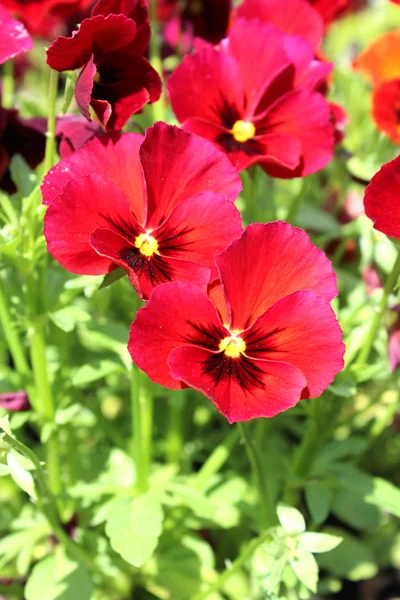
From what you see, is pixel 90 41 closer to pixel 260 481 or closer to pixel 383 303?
pixel 383 303

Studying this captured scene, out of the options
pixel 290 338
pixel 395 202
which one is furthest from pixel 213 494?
pixel 395 202

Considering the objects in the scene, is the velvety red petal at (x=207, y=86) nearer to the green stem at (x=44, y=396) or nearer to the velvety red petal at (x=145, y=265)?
the velvety red petal at (x=145, y=265)

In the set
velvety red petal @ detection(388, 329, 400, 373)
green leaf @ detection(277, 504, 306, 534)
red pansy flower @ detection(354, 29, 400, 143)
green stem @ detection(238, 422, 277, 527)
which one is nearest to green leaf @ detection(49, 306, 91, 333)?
green stem @ detection(238, 422, 277, 527)

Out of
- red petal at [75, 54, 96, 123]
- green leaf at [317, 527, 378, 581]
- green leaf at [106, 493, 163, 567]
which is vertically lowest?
green leaf at [317, 527, 378, 581]

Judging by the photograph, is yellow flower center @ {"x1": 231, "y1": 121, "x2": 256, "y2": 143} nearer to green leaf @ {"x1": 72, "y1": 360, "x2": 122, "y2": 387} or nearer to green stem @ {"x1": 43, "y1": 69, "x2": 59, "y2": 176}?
green stem @ {"x1": 43, "y1": 69, "x2": 59, "y2": 176}

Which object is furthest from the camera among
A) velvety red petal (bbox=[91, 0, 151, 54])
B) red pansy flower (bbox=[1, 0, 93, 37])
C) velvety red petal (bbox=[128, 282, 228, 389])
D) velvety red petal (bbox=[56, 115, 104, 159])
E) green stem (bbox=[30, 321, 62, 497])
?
Result: red pansy flower (bbox=[1, 0, 93, 37])

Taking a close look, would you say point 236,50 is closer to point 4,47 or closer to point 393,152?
point 4,47
